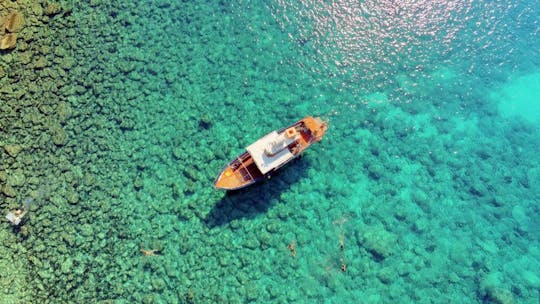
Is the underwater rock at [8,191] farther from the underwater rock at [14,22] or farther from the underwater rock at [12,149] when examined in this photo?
the underwater rock at [14,22]

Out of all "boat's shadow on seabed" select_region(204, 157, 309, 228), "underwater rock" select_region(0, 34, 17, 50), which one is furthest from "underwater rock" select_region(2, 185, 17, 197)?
"boat's shadow on seabed" select_region(204, 157, 309, 228)

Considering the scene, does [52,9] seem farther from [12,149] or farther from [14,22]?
[12,149]

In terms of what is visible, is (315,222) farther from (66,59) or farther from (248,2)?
(66,59)

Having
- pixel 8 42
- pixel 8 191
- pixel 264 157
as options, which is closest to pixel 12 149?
pixel 8 191

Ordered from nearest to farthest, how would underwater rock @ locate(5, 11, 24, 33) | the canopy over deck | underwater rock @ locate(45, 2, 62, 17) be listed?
the canopy over deck < underwater rock @ locate(5, 11, 24, 33) < underwater rock @ locate(45, 2, 62, 17)

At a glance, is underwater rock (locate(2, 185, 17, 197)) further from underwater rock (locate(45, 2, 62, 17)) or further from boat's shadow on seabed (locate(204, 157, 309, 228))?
underwater rock (locate(45, 2, 62, 17))

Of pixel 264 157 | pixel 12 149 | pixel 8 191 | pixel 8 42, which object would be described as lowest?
pixel 8 191
